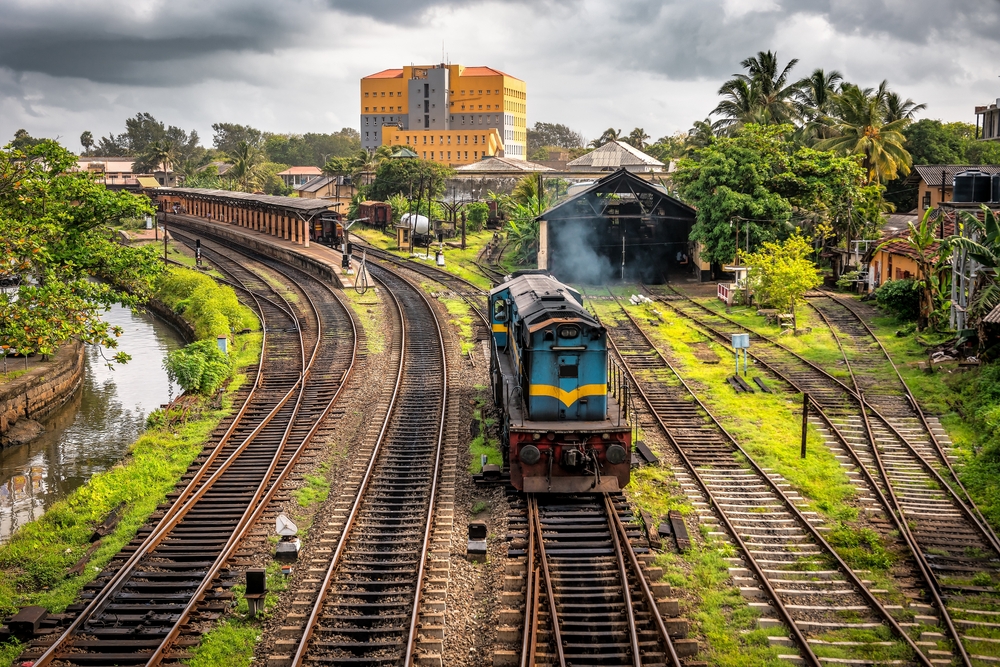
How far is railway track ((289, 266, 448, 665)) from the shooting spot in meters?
12.1

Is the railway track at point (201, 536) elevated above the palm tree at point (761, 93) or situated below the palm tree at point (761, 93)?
below

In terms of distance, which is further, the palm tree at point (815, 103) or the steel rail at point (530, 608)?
the palm tree at point (815, 103)

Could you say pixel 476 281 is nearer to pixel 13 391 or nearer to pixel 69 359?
pixel 69 359

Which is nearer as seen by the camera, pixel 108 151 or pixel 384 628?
pixel 384 628

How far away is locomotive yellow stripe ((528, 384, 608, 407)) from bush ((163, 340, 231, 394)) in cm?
1213

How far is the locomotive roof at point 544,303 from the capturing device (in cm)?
1736

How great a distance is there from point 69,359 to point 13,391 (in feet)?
17.9

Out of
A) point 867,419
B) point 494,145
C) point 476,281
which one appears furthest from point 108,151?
point 867,419

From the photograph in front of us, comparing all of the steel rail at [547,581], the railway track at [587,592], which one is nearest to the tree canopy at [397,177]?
the steel rail at [547,581]

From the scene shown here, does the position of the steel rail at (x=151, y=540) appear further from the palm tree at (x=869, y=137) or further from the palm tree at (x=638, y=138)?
the palm tree at (x=638, y=138)

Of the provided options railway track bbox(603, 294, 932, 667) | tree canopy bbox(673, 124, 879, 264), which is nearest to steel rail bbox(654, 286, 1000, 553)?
railway track bbox(603, 294, 932, 667)

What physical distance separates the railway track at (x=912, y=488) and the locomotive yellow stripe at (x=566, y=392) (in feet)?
17.8

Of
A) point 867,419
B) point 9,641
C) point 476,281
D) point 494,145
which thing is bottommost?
point 9,641

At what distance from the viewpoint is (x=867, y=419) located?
22422 millimetres
